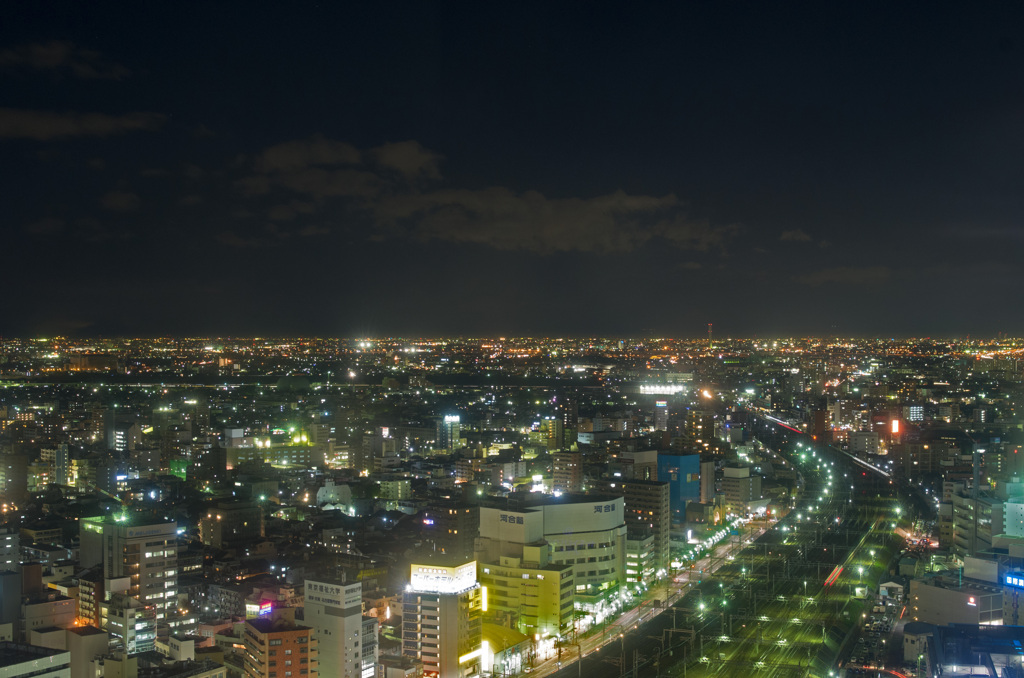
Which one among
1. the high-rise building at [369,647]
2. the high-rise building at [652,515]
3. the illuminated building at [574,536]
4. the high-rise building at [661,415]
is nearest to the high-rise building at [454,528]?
the illuminated building at [574,536]

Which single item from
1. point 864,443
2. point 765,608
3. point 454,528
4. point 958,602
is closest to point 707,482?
point 454,528

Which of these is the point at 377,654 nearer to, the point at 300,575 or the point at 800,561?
the point at 300,575

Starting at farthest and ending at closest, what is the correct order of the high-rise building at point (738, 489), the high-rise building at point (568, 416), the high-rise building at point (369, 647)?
the high-rise building at point (568, 416)
the high-rise building at point (738, 489)
the high-rise building at point (369, 647)

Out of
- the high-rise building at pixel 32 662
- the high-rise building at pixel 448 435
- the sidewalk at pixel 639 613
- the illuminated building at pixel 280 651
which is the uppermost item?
the high-rise building at pixel 32 662

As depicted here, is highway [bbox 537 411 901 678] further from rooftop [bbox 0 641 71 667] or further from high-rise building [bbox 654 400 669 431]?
high-rise building [bbox 654 400 669 431]

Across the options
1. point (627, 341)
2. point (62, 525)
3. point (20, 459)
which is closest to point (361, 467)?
point (20, 459)

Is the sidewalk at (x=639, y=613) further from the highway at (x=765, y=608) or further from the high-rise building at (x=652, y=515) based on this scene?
the high-rise building at (x=652, y=515)

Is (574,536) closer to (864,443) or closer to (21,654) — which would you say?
(21,654)
